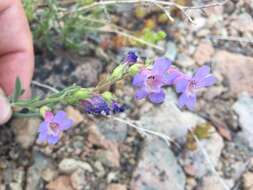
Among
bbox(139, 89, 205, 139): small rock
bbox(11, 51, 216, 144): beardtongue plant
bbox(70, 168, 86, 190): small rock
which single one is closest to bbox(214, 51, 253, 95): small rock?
bbox(139, 89, 205, 139): small rock

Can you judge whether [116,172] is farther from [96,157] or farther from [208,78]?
[208,78]

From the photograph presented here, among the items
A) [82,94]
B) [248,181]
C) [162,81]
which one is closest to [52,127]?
[82,94]

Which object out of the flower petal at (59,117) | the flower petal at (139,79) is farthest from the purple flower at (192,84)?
the flower petal at (59,117)

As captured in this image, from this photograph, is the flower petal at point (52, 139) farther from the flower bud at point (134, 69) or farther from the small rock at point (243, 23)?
the small rock at point (243, 23)

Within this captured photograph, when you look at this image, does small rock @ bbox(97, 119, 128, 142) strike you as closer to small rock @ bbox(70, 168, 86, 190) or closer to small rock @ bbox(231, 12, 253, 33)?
small rock @ bbox(70, 168, 86, 190)

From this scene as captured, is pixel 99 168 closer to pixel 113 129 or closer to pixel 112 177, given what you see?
pixel 112 177
